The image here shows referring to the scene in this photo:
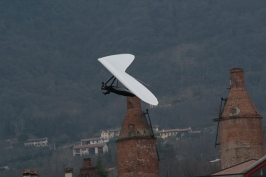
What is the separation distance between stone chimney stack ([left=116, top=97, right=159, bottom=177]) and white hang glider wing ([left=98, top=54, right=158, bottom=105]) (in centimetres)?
1304

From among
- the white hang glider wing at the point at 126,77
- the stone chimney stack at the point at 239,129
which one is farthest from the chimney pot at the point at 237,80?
the white hang glider wing at the point at 126,77

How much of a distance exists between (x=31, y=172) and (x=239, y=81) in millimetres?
24862

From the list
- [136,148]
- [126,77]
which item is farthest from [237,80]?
[126,77]

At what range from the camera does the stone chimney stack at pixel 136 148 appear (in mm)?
73688

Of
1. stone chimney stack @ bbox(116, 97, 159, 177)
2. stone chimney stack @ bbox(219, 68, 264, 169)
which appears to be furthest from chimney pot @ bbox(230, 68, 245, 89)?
stone chimney stack @ bbox(116, 97, 159, 177)

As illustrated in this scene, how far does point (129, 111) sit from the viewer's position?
76250 mm

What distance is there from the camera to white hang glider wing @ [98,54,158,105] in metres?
53.5

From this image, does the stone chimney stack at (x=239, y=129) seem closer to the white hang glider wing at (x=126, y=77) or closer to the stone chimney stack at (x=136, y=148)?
the stone chimney stack at (x=136, y=148)

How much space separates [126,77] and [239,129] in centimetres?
1911

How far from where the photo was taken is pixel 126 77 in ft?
189

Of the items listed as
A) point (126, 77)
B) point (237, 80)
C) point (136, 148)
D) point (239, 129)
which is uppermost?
point (237, 80)

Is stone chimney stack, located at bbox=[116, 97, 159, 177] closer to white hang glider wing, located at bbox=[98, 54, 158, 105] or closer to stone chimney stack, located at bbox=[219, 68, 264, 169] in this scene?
stone chimney stack, located at bbox=[219, 68, 264, 169]

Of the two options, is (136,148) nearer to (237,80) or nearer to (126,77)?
(237,80)

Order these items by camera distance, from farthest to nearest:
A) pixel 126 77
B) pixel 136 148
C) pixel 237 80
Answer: pixel 237 80 < pixel 136 148 < pixel 126 77
